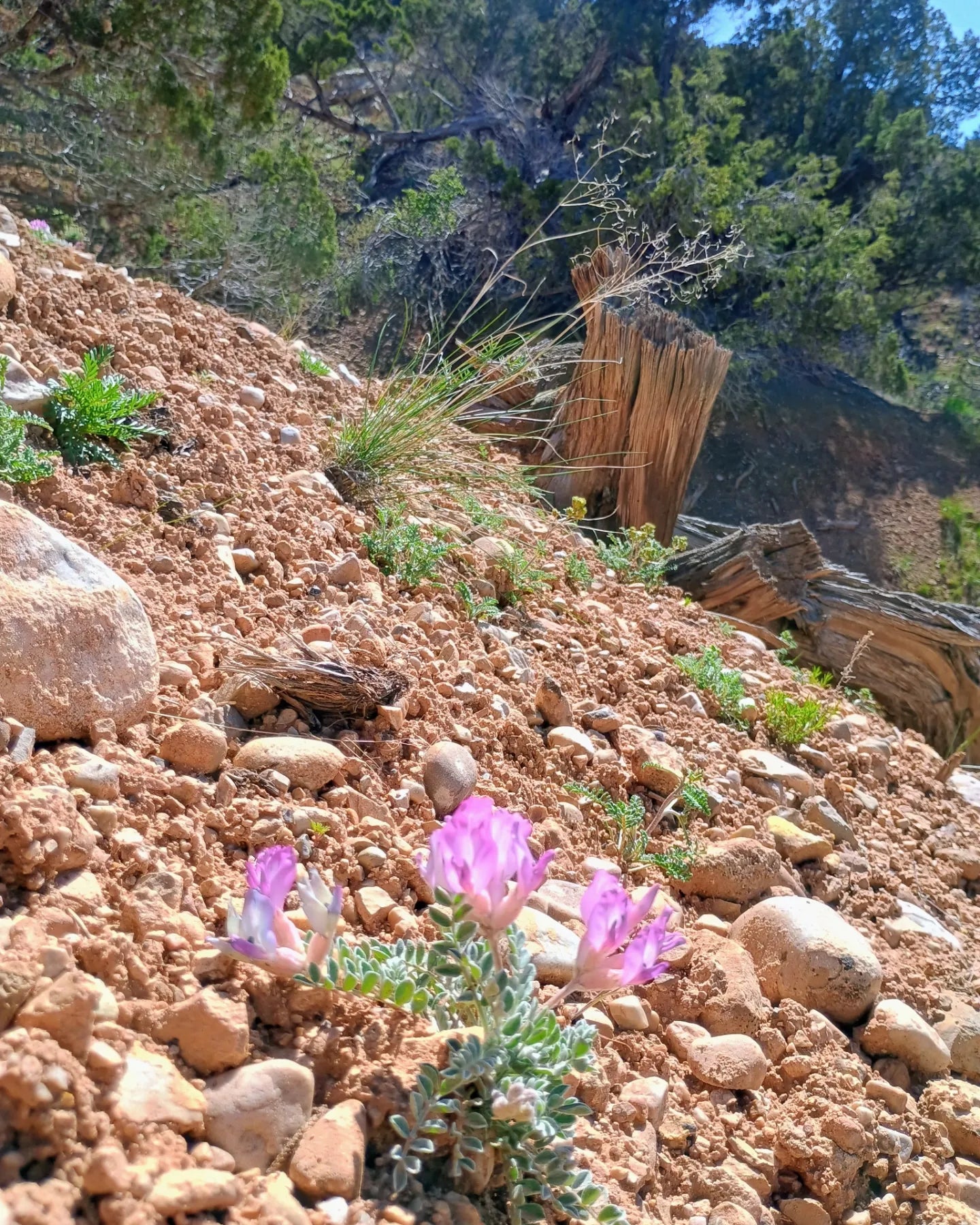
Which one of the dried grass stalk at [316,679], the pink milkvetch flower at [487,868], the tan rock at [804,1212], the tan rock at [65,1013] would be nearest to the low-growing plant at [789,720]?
the dried grass stalk at [316,679]

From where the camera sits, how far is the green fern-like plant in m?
2.51

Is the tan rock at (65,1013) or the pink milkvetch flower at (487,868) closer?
the tan rock at (65,1013)

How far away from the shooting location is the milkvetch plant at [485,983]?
1.23 m

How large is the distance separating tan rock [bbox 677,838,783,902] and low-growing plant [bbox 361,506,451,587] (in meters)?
1.05

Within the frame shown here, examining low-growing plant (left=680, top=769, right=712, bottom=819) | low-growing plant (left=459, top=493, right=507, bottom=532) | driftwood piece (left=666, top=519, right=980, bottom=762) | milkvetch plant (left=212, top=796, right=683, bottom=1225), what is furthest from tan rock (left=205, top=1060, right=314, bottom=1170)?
driftwood piece (left=666, top=519, right=980, bottom=762)

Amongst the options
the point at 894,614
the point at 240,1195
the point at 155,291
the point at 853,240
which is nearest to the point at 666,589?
the point at 894,614

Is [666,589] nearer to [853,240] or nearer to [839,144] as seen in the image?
[853,240]

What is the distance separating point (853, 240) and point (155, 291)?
9.11 metres

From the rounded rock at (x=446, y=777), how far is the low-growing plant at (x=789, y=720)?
145 centimetres

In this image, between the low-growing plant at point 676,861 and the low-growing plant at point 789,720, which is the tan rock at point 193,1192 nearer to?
the low-growing plant at point 676,861

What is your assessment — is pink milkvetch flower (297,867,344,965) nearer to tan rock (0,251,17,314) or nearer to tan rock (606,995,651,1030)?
tan rock (606,995,651,1030)

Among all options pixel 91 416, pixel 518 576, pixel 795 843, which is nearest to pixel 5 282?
pixel 91 416

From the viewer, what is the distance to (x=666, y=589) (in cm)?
435

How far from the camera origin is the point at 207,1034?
1.23m
